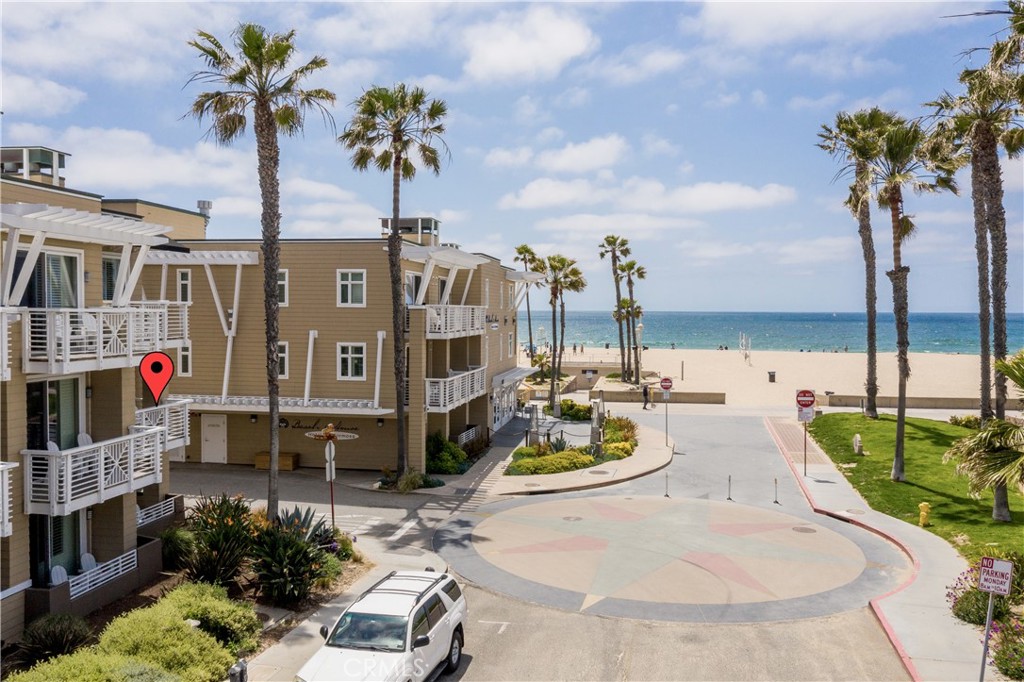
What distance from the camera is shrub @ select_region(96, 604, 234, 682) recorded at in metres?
11.4

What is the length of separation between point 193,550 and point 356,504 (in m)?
8.24

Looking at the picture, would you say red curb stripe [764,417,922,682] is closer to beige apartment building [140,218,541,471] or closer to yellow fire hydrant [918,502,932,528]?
yellow fire hydrant [918,502,932,528]

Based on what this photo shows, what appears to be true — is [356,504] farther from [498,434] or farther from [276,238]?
[498,434]

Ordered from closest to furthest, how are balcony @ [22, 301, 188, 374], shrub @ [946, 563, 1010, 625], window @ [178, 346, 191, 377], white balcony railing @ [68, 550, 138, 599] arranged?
1. balcony @ [22, 301, 188, 374]
2. shrub @ [946, 563, 1010, 625]
3. white balcony railing @ [68, 550, 138, 599]
4. window @ [178, 346, 191, 377]

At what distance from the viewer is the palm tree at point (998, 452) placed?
38.4 ft

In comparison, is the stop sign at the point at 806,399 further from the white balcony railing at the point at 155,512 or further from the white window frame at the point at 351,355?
the white balcony railing at the point at 155,512

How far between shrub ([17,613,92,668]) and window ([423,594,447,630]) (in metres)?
5.97

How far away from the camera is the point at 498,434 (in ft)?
127

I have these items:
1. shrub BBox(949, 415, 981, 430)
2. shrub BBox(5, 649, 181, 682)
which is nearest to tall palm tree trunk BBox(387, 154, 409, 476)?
shrub BBox(5, 649, 181, 682)

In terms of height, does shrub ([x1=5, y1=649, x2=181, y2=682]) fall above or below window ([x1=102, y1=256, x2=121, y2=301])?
below

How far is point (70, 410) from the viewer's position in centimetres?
1508

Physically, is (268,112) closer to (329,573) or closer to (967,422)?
(329,573)

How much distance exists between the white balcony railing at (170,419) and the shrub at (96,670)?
7075 mm

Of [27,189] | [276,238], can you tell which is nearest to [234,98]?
[276,238]
